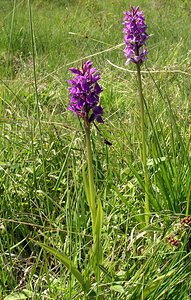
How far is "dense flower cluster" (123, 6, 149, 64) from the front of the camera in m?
1.52

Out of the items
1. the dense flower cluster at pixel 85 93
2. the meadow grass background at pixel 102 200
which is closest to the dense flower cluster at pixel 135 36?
the meadow grass background at pixel 102 200

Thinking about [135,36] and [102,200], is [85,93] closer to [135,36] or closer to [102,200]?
[135,36]

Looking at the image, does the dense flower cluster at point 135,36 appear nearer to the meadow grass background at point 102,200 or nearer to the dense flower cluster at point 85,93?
the meadow grass background at point 102,200

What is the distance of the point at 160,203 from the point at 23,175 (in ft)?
1.95

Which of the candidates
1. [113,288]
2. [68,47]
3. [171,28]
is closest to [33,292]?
[113,288]

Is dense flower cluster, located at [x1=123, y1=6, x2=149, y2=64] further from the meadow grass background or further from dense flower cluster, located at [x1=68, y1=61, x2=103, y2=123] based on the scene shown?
dense flower cluster, located at [x1=68, y1=61, x2=103, y2=123]

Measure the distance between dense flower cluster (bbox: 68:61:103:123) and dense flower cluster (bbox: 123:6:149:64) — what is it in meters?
0.30

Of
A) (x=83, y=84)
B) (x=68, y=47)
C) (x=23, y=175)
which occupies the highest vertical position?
(x=68, y=47)

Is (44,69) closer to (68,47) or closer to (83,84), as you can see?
(68,47)

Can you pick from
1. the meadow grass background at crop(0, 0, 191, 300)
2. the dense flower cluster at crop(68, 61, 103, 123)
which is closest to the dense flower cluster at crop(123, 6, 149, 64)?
the meadow grass background at crop(0, 0, 191, 300)

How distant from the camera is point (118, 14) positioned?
22.3ft

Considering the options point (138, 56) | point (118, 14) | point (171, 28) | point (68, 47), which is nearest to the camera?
point (138, 56)

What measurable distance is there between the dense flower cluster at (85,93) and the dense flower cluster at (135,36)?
30 centimetres

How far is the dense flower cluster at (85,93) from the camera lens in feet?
4.08
